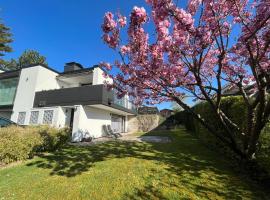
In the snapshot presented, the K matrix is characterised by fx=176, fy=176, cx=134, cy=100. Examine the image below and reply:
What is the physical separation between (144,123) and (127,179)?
1942 cm

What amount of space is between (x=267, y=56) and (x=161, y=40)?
12.1ft

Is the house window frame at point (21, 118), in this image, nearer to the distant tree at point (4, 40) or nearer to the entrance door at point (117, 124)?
the entrance door at point (117, 124)

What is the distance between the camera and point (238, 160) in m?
6.71

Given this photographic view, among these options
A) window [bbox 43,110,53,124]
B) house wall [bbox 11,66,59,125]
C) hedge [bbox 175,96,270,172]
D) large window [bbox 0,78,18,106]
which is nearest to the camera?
hedge [bbox 175,96,270,172]

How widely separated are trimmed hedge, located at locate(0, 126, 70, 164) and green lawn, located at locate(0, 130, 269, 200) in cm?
52

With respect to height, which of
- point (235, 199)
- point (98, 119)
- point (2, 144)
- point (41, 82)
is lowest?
point (235, 199)

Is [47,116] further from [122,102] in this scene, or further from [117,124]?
[117,124]

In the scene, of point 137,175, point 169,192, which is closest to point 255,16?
point 169,192

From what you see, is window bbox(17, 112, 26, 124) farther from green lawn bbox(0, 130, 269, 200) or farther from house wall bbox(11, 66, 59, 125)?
green lawn bbox(0, 130, 269, 200)

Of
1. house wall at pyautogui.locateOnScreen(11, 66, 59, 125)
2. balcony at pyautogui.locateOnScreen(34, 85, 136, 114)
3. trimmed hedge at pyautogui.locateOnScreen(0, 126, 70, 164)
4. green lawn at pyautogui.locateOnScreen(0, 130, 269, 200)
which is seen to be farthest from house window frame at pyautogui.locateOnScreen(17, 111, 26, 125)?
green lawn at pyautogui.locateOnScreen(0, 130, 269, 200)

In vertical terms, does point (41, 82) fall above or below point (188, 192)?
above

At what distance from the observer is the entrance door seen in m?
21.0

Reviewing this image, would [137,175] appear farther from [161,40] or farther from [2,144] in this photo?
[2,144]

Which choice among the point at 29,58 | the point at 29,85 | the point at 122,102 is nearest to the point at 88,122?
the point at 122,102
